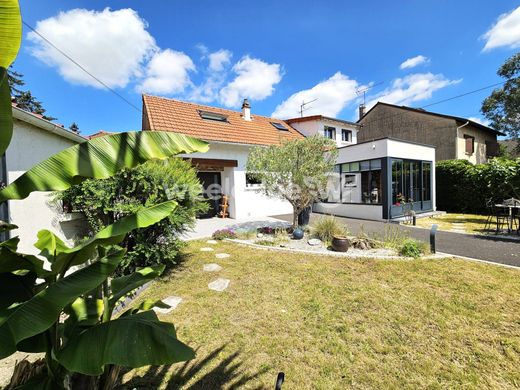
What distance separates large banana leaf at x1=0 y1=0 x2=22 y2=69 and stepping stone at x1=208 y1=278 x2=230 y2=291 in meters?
4.67

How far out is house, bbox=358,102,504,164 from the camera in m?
21.7

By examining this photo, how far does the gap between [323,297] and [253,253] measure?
334cm

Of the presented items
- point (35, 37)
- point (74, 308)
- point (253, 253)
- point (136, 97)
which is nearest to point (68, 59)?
point (35, 37)

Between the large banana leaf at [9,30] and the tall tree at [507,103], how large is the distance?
34.6 meters

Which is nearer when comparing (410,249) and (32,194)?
(32,194)

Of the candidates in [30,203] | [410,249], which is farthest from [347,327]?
[30,203]

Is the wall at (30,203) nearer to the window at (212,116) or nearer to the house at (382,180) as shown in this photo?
the window at (212,116)

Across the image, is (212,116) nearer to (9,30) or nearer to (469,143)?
(9,30)

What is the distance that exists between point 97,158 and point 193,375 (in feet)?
8.54

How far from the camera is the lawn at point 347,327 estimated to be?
274cm

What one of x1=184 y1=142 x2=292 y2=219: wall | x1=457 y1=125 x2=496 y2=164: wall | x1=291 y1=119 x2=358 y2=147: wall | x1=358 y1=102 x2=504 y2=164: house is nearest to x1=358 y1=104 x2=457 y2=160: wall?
x1=358 y1=102 x2=504 y2=164: house

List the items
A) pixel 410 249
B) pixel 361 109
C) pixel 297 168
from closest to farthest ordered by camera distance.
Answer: pixel 410 249 → pixel 297 168 → pixel 361 109

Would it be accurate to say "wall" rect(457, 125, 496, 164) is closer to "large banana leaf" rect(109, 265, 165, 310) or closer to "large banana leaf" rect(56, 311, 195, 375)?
"large banana leaf" rect(109, 265, 165, 310)

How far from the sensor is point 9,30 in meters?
1.39
